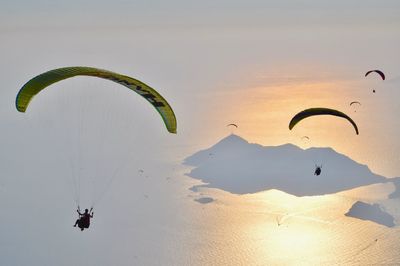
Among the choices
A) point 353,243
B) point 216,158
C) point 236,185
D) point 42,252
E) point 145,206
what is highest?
point 216,158

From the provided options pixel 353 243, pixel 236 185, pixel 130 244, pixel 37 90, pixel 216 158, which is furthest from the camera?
pixel 216 158

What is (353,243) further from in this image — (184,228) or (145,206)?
(145,206)

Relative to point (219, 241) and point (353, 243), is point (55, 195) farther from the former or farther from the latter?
point (353, 243)

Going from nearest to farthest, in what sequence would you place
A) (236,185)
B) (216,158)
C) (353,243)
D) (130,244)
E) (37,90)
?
(37,90)
(353,243)
(130,244)
(236,185)
(216,158)

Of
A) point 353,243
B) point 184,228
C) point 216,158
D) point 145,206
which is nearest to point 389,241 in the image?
point 353,243

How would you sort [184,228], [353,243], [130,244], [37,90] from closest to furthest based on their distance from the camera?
[37,90] < [353,243] < [130,244] < [184,228]

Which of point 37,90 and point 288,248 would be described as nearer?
point 37,90

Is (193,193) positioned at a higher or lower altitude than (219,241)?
higher

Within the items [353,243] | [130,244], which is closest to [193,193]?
[130,244]

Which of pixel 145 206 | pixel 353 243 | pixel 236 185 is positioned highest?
pixel 236 185
